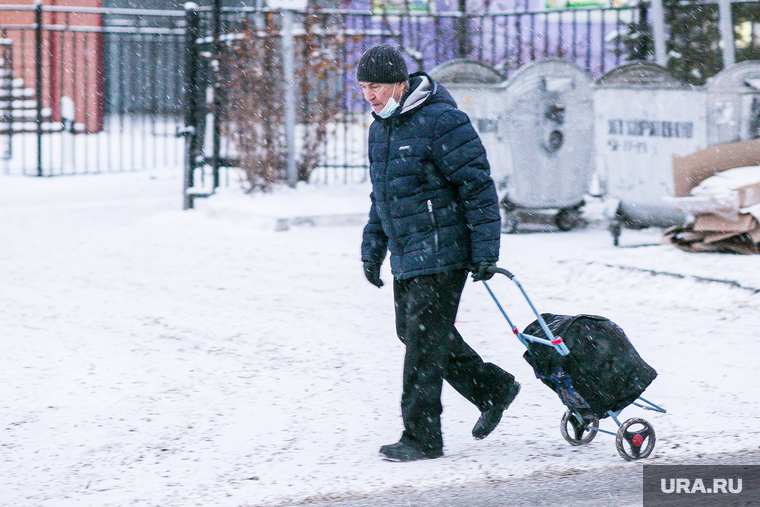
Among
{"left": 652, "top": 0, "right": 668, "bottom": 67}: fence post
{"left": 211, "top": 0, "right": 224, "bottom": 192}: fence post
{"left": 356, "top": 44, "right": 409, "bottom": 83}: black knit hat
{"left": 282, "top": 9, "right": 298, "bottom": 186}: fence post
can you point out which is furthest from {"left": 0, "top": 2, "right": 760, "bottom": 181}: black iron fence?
{"left": 356, "top": 44, "right": 409, "bottom": 83}: black knit hat

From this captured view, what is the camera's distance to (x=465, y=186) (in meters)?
4.13

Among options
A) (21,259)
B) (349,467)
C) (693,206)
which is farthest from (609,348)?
(21,259)

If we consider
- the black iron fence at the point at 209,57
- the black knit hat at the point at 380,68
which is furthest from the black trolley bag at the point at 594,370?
the black iron fence at the point at 209,57

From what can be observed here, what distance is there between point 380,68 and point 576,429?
1.68 m

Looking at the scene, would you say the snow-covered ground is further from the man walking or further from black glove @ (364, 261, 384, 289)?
black glove @ (364, 261, 384, 289)

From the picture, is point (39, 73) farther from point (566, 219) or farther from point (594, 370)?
point (594, 370)

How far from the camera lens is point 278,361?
598 centimetres

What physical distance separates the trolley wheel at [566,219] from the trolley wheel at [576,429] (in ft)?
21.3

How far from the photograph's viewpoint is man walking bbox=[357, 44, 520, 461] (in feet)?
13.6

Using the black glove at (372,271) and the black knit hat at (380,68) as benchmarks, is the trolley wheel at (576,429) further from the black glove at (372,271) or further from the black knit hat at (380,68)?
the black knit hat at (380,68)

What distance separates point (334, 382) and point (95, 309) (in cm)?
246

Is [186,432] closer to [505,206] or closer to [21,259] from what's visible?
[21,259]

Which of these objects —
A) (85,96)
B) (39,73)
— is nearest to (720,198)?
(39,73)

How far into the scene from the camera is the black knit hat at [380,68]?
4.17 m
